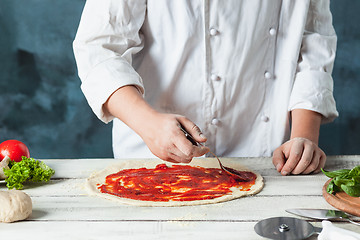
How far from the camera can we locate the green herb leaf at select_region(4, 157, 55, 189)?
1.17 meters

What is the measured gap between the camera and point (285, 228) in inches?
36.2

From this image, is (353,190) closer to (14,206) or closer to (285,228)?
(285,228)

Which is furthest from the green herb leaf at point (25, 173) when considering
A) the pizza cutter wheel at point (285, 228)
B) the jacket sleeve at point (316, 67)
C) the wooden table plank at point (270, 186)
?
the jacket sleeve at point (316, 67)

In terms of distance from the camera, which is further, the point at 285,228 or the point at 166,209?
→ the point at 166,209

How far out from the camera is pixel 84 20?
1458 mm

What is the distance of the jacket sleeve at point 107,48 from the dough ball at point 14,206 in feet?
1.39

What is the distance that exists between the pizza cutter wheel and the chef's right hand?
0.27m

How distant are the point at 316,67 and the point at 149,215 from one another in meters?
0.83

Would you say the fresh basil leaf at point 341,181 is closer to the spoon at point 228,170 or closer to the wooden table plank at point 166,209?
the wooden table plank at point 166,209

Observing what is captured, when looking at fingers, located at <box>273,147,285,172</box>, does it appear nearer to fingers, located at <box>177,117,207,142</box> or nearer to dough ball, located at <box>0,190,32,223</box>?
fingers, located at <box>177,117,207,142</box>

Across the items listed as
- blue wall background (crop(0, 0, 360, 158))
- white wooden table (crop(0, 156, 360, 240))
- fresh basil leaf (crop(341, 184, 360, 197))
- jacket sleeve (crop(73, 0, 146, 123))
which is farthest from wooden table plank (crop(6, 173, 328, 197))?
blue wall background (crop(0, 0, 360, 158))

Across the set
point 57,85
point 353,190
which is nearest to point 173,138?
point 353,190

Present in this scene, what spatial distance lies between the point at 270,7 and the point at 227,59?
0.66 feet

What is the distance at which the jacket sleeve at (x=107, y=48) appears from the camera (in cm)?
134
